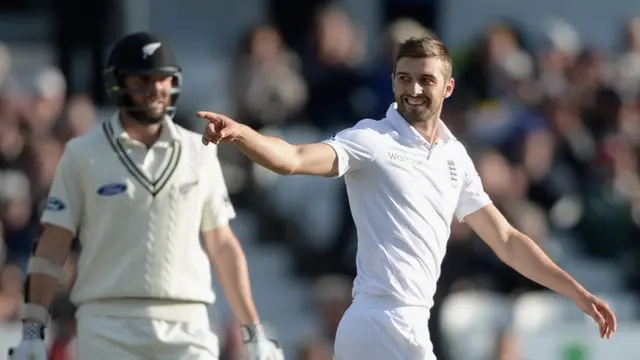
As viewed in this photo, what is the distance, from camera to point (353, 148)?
6.85m

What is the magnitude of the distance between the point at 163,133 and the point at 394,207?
1.32 metres

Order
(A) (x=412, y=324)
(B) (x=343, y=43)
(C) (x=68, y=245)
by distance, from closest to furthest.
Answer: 1. (A) (x=412, y=324)
2. (C) (x=68, y=245)
3. (B) (x=343, y=43)

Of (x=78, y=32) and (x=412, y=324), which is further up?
(x=412, y=324)

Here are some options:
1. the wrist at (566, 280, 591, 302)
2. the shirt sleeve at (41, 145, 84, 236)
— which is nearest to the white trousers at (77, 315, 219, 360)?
the shirt sleeve at (41, 145, 84, 236)

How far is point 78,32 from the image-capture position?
1581 centimetres

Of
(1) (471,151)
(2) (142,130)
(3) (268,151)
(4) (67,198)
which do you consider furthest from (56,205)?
(1) (471,151)

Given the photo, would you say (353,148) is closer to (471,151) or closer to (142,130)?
(142,130)

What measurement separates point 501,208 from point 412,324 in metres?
5.75

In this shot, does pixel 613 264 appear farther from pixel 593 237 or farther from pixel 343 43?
pixel 343 43

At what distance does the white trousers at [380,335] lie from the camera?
6.84 meters

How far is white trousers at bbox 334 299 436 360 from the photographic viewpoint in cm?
684

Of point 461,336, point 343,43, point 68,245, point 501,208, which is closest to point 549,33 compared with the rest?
point 343,43

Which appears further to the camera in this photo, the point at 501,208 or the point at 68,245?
the point at 501,208

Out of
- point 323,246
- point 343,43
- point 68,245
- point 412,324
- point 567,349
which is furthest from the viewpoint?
point 343,43
